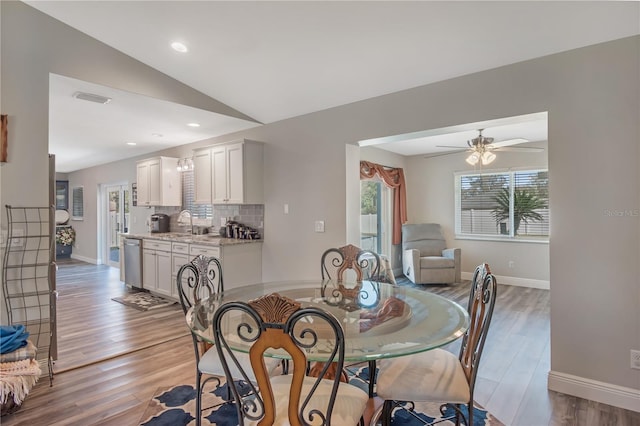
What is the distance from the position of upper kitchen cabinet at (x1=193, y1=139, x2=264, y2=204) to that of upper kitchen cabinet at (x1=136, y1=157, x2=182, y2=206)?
1.07 m

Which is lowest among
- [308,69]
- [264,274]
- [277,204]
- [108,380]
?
[108,380]

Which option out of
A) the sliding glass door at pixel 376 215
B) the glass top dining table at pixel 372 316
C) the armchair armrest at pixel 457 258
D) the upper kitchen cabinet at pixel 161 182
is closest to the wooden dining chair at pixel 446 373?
the glass top dining table at pixel 372 316

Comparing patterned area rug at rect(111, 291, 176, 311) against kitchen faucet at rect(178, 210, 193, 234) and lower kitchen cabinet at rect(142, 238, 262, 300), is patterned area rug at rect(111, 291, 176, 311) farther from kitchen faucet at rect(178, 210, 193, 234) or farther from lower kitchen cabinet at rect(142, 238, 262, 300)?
kitchen faucet at rect(178, 210, 193, 234)

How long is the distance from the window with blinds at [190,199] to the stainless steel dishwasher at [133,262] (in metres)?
0.94

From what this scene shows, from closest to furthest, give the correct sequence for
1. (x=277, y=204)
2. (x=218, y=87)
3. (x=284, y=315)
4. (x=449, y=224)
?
(x=284, y=315)
(x=218, y=87)
(x=277, y=204)
(x=449, y=224)

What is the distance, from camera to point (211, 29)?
2744 millimetres

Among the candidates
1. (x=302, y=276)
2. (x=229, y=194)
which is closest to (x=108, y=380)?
(x=302, y=276)

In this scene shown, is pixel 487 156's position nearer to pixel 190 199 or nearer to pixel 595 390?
pixel 595 390

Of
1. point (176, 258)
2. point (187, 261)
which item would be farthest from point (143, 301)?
point (187, 261)

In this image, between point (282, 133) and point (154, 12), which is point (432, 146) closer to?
point (282, 133)

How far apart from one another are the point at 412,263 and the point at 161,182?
4.41m

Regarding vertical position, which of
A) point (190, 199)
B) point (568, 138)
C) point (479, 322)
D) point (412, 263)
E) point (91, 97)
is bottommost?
point (412, 263)

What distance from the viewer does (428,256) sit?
6.29m

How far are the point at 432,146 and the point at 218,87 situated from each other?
3828 millimetres
